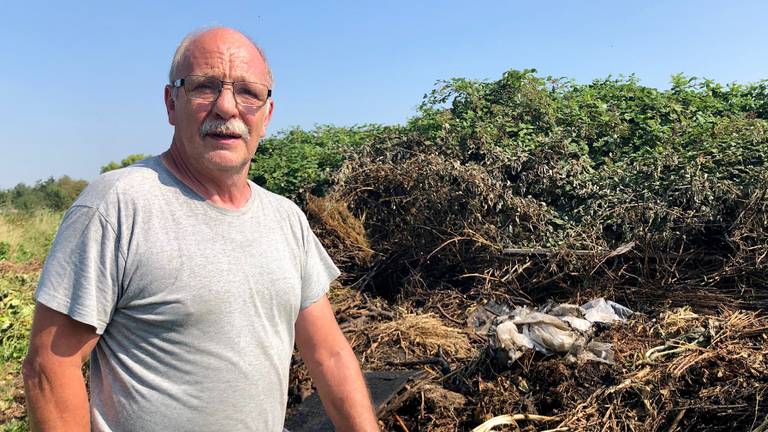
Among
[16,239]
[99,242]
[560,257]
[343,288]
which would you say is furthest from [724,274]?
[16,239]

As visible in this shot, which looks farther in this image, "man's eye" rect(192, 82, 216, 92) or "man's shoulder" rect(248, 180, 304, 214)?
"man's shoulder" rect(248, 180, 304, 214)

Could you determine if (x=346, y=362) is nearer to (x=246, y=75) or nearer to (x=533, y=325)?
(x=246, y=75)

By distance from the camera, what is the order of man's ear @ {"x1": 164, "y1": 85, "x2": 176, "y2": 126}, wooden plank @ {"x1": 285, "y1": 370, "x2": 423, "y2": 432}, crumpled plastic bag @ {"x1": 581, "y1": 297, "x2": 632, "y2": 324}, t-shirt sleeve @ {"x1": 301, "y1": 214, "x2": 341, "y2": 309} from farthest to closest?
crumpled plastic bag @ {"x1": 581, "y1": 297, "x2": 632, "y2": 324} → wooden plank @ {"x1": 285, "y1": 370, "x2": 423, "y2": 432} → t-shirt sleeve @ {"x1": 301, "y1": 214, "x2": 341, "y2": 309} → man's ear @ {"x1": 164, "y1": 85, "x2": 176, "y2": 126}

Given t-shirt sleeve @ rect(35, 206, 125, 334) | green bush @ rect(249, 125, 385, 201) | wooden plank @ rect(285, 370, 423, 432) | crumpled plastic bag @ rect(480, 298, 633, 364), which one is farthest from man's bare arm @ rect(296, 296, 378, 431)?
green bush @ rect(249, 125, 385, 201)

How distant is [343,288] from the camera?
7.10m

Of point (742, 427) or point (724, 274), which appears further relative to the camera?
point (724, 274)

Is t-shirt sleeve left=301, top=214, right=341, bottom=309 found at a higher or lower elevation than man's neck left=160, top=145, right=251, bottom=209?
lower

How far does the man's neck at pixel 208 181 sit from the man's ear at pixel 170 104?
103mm

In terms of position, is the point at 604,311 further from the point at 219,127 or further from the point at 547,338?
the point at 219,127

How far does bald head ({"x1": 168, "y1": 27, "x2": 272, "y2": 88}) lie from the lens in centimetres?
186

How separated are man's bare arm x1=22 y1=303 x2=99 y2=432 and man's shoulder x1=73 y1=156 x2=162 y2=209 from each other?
27 cm

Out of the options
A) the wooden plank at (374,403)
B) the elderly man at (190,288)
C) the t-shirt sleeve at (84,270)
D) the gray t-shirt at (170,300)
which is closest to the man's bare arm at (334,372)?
the elderly man at (190,288)

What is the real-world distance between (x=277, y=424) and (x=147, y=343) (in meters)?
0.49

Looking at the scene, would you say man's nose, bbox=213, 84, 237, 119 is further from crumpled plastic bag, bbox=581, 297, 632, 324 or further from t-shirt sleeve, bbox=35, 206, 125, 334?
crumpled plastic bag, bbox=581, 297, 632, 324
